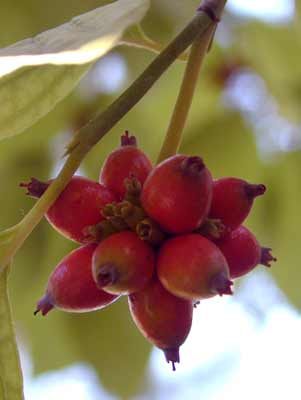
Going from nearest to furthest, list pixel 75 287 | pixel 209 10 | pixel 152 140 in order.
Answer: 1. pixel 75 287
2. pixel 209 10
3. pixel 152 140

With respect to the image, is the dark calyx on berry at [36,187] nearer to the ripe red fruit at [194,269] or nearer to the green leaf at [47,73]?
the green leaf at [47,73]

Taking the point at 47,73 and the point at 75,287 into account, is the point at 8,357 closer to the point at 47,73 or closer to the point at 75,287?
the point at 75,287

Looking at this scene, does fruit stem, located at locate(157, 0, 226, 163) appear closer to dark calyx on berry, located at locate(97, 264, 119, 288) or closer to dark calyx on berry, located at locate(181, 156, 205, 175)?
dark calyx on berry, located at locate(181, 156, 205, 175)

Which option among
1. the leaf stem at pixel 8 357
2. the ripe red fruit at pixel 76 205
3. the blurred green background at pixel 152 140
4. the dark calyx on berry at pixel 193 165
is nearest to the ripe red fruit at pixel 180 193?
the dark calyx on berry at pixel 193 165

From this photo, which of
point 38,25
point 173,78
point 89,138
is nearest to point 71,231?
point 89,138

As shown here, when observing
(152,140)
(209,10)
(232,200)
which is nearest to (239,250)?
(232,200)

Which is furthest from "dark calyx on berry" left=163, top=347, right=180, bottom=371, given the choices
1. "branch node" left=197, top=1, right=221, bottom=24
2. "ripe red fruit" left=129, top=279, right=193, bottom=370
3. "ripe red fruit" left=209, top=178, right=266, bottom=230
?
"branch node" left=197, top=1, right=221, bottom=24
